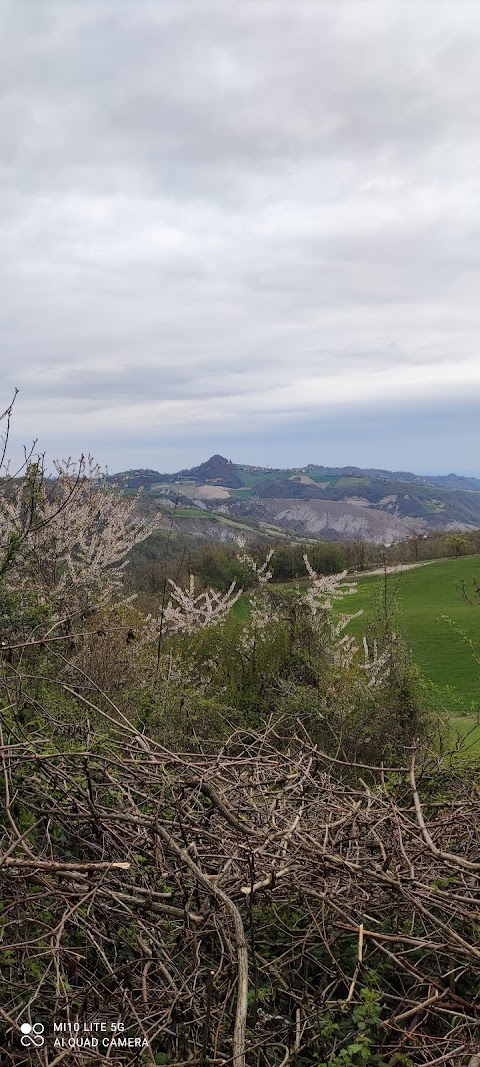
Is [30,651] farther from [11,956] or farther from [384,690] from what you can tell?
Answer: [384,690]

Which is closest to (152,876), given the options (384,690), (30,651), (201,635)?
(30,651)

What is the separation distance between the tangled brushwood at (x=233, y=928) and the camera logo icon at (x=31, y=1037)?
0.10 feet

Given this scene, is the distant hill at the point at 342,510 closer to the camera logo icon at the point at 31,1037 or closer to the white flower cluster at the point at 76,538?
the white flower cluster at the point at 76,538

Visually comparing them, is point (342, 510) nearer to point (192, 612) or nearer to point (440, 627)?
point (440, 627)

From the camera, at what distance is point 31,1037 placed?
87.0 inches

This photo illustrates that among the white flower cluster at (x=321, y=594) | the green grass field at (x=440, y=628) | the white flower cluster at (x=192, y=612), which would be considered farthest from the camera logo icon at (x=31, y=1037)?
the white flower cluster at (x=192, y=612)

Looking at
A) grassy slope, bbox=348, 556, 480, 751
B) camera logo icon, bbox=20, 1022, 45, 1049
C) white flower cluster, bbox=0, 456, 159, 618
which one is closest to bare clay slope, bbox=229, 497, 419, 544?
grassy slope, bbox=348, 556, 480, 751

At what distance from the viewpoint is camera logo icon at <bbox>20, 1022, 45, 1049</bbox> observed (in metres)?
2.15

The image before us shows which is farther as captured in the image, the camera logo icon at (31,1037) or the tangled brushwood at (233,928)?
the tangled brushwood at (233,928)

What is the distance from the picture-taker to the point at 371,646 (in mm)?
Result: 11734

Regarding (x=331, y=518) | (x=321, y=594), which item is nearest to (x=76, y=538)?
(x=321, y=594)

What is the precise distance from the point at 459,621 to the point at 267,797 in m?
22.2

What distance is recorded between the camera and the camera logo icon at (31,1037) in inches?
84.6

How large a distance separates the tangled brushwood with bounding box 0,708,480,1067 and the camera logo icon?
3 centimetres
